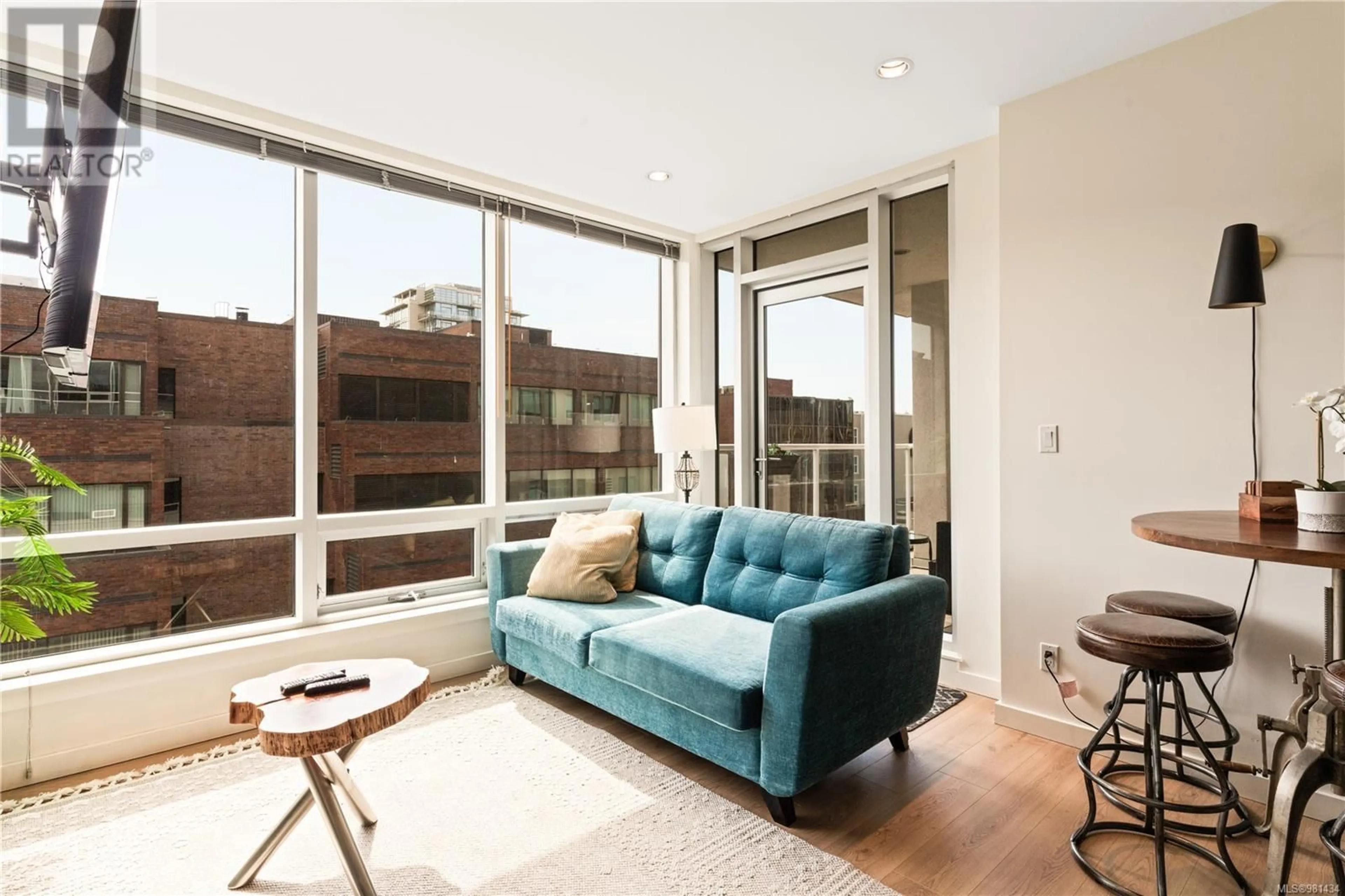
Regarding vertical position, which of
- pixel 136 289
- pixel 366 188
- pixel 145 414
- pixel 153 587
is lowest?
pixel 153 587

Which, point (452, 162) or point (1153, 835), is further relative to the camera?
point (452, 162)

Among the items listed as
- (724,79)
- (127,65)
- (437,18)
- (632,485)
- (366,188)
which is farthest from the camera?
(632,485)

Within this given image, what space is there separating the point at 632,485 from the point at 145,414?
2.63m

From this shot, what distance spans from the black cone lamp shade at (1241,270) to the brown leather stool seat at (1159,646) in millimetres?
1001

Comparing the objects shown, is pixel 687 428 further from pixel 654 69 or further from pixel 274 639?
pixel 274 639

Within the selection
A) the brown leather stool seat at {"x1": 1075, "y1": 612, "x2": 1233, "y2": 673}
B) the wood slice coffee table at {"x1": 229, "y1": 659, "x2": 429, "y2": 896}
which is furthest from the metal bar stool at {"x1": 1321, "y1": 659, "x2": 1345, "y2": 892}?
the wood slice coffee table at {"x1": 229, "y1": 659, "x2": 429, "y2": 896}

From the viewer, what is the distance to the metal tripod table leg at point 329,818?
168 cm

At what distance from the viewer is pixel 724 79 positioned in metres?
2.58

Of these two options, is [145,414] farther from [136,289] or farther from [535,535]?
[535,535]

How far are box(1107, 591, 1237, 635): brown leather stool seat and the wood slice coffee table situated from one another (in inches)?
87.7

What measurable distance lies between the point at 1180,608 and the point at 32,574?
3.65m

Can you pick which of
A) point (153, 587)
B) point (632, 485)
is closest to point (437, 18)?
point (153, 587)

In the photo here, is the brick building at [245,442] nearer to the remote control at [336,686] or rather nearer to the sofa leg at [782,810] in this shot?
the remote control at [336,686]

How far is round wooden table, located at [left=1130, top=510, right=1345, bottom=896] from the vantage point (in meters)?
1.49
